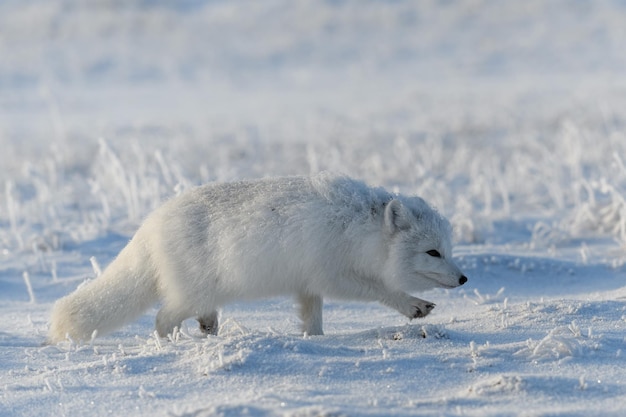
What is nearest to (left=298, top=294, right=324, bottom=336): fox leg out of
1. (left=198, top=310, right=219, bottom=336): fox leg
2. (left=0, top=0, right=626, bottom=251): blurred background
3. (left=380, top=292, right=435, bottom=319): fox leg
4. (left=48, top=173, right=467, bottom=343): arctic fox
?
(left=48, top=173, right=467, bottom=343): arctic fox

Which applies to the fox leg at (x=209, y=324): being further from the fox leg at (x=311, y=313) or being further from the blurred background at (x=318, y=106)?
the blurred background at (x=318, y=106)

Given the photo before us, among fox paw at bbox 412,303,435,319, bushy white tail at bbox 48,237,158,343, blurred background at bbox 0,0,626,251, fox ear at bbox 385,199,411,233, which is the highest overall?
blurred background at bbox 0,0,626,251

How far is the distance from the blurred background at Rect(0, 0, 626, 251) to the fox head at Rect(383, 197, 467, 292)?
7.59 feet

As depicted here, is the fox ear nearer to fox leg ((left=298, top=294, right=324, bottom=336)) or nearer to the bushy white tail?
fox leg ((left=298, top=294, right=324, bottom=336))

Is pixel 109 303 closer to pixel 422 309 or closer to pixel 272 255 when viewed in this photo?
pixel 272 255

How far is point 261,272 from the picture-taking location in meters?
4.34

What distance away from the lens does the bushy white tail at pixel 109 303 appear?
14.8ft

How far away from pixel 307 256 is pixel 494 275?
82.1 inches

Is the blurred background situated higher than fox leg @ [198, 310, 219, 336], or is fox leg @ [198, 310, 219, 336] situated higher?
the blurred background

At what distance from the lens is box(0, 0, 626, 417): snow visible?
11.5 ft

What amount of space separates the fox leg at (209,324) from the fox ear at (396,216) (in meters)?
0.99

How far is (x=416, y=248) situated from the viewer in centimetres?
451

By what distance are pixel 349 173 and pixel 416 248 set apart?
6063 millimetres

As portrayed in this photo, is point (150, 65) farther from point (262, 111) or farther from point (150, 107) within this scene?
point (262, 111)
